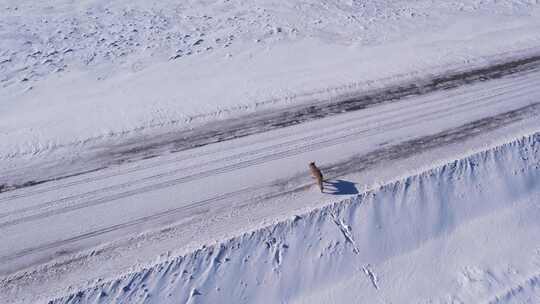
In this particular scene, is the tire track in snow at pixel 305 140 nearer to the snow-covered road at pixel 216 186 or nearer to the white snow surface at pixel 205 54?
the snow-covered road at pixel 216 186

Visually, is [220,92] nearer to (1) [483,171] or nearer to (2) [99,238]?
(2) [99,238]

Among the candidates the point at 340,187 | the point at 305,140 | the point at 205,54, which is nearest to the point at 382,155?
the point at 340,187

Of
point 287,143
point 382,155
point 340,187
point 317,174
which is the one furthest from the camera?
point 287,143

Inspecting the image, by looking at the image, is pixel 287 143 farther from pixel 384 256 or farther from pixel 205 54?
pixel 205 54

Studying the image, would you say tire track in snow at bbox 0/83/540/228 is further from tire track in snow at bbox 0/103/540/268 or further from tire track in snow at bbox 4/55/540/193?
tire track in snow at bbox 4/55/540/193

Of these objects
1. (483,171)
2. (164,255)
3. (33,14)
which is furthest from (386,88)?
(33,14)

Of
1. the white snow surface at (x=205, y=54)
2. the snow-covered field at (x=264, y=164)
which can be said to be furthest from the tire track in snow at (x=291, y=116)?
the white snow surface at (x=205, y=54)

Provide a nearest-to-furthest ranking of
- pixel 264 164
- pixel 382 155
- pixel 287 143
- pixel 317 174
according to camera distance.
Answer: pixel 317 174 → pixel 264 164 → pixel 382 155 → pixel 287 143

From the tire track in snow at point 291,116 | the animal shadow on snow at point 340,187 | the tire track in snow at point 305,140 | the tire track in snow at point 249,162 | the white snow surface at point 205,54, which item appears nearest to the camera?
the tire track in snow at point 249,162
